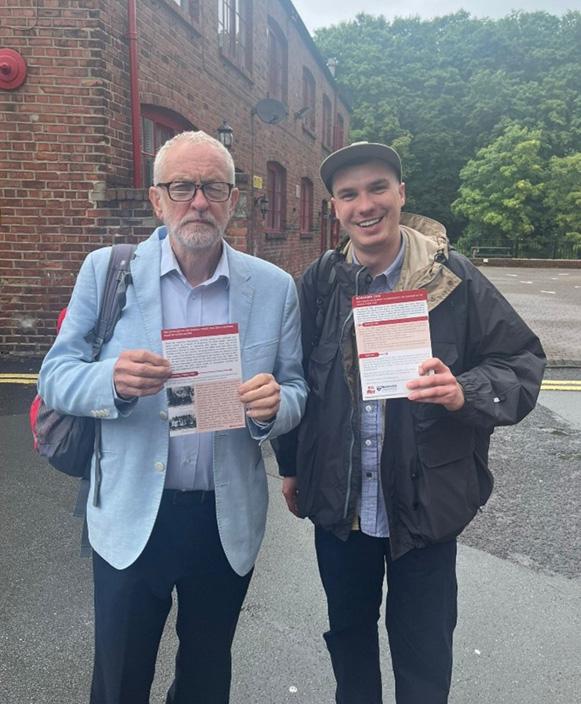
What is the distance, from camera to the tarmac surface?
2424 millimetres

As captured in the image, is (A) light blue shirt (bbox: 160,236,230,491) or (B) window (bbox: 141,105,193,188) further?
(B) window (bbox: 141,105,193,188)

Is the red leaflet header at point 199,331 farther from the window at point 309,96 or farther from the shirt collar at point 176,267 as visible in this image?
the window at point 309,96

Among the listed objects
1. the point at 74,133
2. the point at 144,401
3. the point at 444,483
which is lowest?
the point at 444,483

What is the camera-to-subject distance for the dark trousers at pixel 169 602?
1.86m

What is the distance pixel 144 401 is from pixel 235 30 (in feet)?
39.0

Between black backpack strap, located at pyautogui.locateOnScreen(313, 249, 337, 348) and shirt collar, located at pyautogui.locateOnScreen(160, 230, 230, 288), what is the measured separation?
35cm

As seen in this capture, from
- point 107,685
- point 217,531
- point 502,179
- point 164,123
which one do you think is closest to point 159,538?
point 217,531

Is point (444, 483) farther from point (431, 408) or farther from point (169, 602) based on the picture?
point (169, 602)

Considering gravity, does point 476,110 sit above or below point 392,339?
above

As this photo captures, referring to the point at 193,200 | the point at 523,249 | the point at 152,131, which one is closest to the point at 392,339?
the point at 193,200

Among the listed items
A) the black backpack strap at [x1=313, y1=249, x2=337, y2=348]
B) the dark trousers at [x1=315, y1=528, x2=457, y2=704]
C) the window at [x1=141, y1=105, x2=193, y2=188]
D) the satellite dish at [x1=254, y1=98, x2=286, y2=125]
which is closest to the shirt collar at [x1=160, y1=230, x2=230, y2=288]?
the black backpack strap at [x1=313, y1=249, x2=337, y2=348]

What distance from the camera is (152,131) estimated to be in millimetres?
8492

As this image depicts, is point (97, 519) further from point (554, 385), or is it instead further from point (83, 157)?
point (554, 385)

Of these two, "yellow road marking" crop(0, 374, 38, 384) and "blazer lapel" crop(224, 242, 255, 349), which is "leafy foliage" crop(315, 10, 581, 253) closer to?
"yellow road marking" crop(0, 374, 38, 384)
